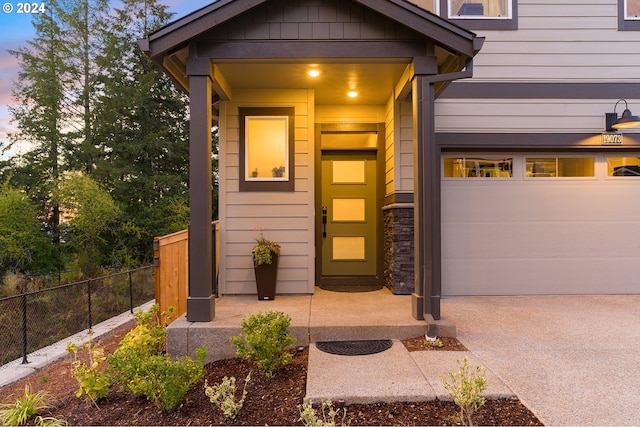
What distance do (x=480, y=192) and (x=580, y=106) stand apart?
1773mm

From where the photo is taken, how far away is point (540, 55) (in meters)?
5.62

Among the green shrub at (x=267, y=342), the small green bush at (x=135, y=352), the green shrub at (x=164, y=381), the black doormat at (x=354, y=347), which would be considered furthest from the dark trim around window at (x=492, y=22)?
the green shrub at (x=164, y=381)

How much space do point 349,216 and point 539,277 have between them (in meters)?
2.77

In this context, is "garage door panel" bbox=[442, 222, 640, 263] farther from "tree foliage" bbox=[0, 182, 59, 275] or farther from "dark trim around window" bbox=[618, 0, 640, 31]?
"tree foliage" bbox=[0, 182, 59, 275]

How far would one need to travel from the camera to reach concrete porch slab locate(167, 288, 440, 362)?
361 cm

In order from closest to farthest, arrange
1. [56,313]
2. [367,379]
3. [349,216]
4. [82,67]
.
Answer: [367,379]
[349,216]
[56,313]
[82,67]

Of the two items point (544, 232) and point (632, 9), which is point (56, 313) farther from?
point (632, 9)

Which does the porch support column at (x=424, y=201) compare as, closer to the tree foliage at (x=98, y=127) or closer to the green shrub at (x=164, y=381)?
the green shrub at (x=164, y=381)

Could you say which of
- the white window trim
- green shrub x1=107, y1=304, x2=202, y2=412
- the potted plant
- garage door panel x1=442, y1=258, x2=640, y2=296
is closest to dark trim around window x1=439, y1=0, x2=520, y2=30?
the white window trim

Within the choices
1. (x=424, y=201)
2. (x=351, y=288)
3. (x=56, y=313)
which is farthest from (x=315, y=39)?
(x=56, y=313)

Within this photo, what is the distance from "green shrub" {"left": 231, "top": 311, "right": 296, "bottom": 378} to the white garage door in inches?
134

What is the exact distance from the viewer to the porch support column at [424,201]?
3.86m

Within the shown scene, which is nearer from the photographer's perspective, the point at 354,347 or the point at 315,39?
→ the point at 354,347

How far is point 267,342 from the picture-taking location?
297 cm
